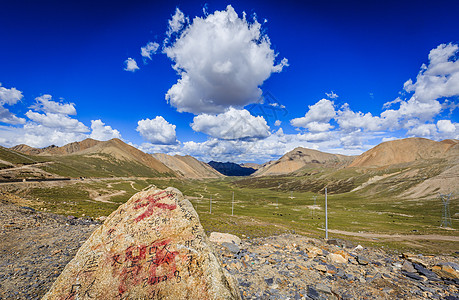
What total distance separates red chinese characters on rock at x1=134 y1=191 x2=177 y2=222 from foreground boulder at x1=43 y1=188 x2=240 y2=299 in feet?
0.17

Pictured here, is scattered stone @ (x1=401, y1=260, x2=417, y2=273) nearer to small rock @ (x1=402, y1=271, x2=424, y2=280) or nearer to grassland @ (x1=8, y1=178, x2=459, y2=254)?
small rock @ (x1=402, y1=271, x2=424, y2=280)

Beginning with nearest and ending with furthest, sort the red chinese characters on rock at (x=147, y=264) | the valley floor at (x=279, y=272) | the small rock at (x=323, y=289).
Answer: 1. the red chinese characters on rock at (x=147, y=264)
2. the valley floor at (x=279, y=272)
3. the small rock at (x=323, y=289)

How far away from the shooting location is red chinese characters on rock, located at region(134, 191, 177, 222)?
9.71 metres

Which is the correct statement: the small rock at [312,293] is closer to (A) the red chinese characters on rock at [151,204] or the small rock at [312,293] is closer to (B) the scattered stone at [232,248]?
(B) the scattered stone at [232,248]

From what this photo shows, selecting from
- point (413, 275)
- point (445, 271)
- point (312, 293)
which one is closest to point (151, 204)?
point (312, 293)

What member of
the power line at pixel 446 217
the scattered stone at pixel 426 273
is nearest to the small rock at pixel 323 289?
the scattered stone at pixel 426 273

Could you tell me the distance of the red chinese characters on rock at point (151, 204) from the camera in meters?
9.71

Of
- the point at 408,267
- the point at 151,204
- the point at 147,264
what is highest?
the point at 151,204

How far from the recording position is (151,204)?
10133 mm

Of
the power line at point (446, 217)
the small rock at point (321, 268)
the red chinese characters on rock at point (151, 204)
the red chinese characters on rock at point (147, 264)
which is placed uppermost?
the red chinese characters on rock at point (151, 204)

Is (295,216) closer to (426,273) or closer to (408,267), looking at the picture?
(408,267)

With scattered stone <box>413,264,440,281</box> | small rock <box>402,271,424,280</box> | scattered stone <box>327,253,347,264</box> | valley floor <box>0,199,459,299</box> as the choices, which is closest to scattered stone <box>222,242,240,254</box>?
valley floor <box>0,199,459,299</box>

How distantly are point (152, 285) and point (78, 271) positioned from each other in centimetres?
307

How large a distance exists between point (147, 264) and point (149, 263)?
80 mm
